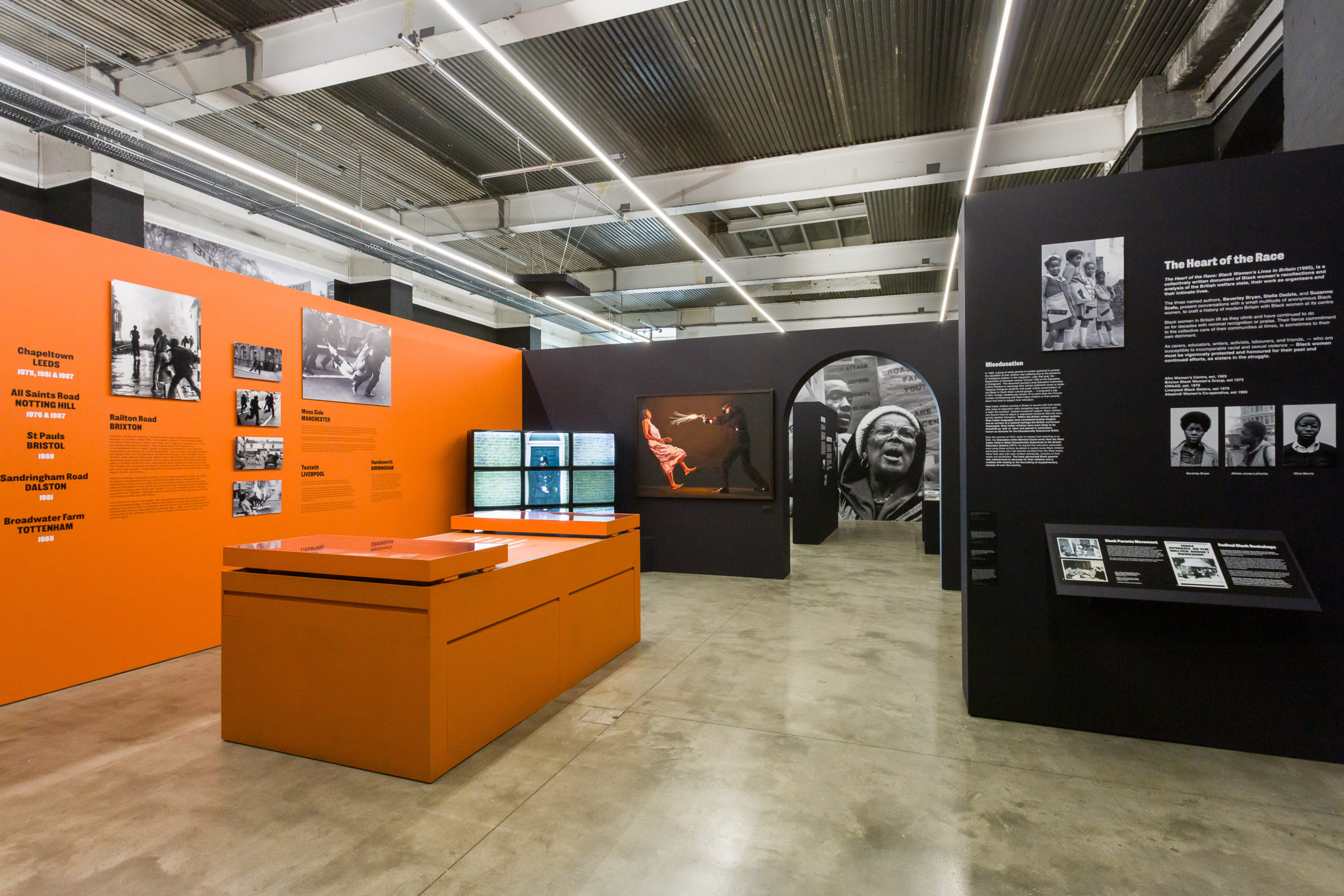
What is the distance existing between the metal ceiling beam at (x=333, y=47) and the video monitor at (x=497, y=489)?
14.0 feet

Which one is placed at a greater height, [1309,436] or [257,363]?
[257,363]

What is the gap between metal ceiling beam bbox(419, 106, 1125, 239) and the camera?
6.44 metres

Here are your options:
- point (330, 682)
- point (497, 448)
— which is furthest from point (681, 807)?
point (497, 448)

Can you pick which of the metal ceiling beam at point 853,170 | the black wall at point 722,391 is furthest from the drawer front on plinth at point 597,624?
the metal ceiling beam at point 853,170

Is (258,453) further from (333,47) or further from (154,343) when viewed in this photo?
(333,47)

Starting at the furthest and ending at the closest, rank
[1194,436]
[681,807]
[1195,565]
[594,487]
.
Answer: [594,487], [1194,436], [1195,565], [681,807]

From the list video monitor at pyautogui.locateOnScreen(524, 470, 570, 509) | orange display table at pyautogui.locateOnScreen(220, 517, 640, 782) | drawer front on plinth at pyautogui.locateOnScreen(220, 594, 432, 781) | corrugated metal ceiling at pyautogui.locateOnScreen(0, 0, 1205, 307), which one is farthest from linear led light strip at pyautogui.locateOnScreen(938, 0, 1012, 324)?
video monitor at pyautogui.locateOnScreen(524, 470, 570, 509)

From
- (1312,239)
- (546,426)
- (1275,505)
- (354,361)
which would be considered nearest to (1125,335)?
(1312,239)

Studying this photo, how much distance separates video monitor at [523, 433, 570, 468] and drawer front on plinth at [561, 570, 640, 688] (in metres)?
3.25

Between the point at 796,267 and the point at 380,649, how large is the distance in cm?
Result: 966

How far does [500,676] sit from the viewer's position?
3.27 meters

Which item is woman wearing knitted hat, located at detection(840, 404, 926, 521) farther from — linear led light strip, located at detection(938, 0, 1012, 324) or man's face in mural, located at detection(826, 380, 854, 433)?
linear led light strip, located at detection(938, 0, 1012, 324)

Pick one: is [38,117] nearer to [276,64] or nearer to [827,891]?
[276,64]

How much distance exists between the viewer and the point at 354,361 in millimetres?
6383
